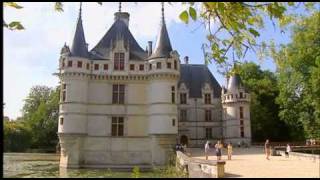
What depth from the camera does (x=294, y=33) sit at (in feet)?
115

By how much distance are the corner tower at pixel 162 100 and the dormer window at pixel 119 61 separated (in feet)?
5.94

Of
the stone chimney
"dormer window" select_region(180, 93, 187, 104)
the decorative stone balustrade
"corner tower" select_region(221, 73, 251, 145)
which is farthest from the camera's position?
"dormer window" select_region(180, 93, 187, 104)

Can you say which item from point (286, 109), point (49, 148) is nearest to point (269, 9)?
point (286, 109)

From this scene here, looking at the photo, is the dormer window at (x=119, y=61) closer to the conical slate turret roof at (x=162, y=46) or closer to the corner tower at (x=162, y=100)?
the corner tower at (x=162, y=100)

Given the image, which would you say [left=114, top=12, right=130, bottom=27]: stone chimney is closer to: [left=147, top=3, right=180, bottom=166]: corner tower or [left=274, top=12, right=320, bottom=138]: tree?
[left=147, top=3, right=180, bottom=166]: corner tower

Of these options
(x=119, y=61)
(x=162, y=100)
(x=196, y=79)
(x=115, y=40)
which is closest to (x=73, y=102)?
(x=119, y=61)

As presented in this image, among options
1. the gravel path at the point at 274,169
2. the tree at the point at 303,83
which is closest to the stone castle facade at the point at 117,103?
the gravel path at the point at 274,169

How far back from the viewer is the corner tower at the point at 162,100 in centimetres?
2688

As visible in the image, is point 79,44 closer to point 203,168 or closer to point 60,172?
point 60,172

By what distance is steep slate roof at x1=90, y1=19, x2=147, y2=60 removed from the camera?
95.6 feet

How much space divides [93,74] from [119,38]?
3338mm

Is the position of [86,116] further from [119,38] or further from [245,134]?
[245,134]

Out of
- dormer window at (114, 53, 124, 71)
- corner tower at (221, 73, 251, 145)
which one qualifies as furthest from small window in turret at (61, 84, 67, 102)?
corner tower at (221, 73, 251, 145)

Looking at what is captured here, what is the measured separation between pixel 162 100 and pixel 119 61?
415 cm
